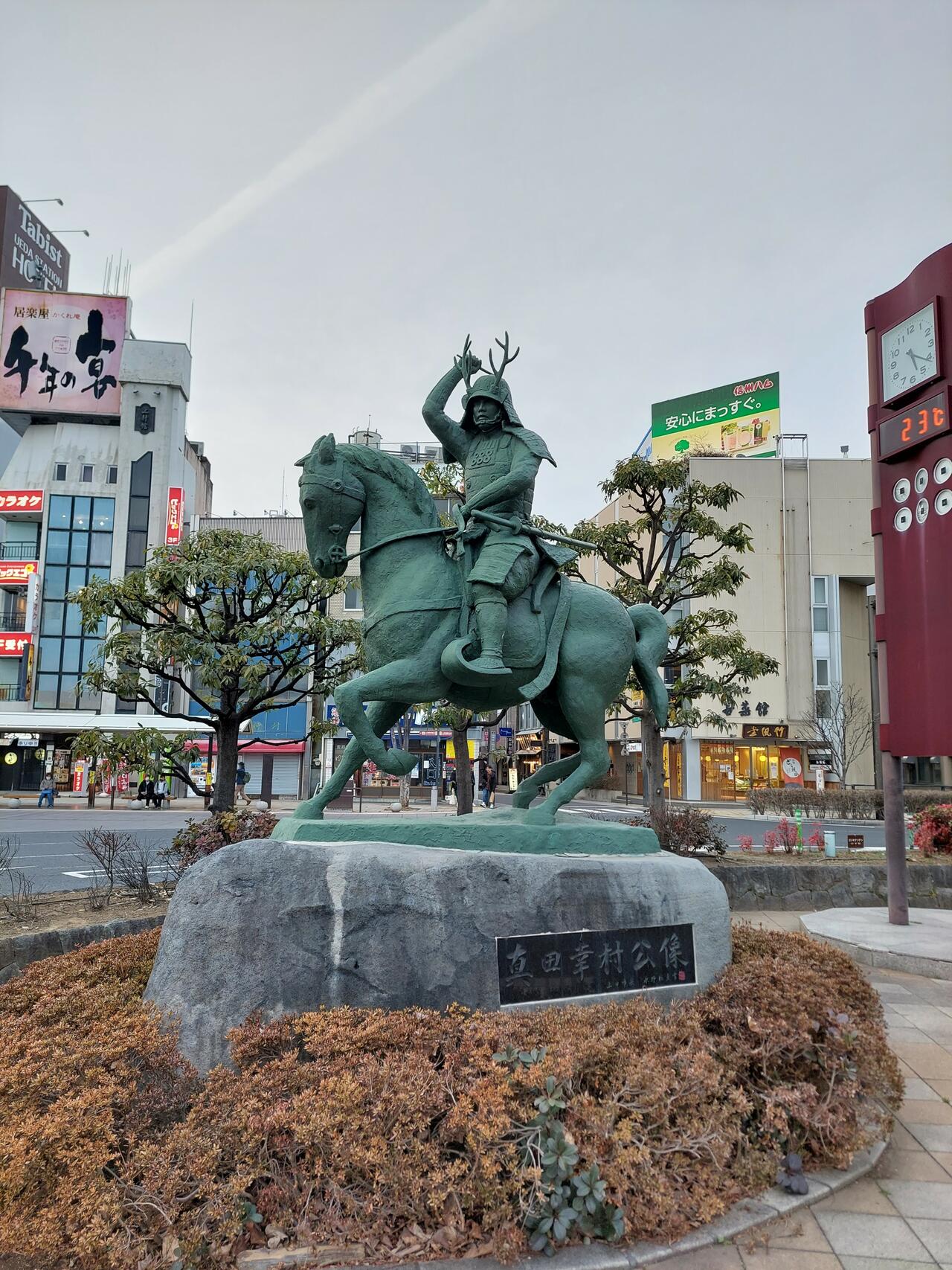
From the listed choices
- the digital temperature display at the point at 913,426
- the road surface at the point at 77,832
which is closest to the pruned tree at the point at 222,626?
the road surface at the point at 77,832

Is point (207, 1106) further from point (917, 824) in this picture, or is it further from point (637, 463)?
point (917, 824)

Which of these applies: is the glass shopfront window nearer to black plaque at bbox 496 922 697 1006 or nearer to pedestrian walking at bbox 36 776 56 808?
pedestrian walking at bbox 36 776 56 808

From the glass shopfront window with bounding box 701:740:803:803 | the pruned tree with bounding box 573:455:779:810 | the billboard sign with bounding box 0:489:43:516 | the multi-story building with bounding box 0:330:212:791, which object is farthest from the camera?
the glass shopfront window with bounding box 701:740:803:803

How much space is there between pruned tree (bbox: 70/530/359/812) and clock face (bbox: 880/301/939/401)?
6952 millimetres

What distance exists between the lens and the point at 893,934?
27.6 ft

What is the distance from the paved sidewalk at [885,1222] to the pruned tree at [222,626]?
754 centimetres

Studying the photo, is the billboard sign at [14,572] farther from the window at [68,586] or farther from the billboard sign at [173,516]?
the billboard sign at [173,516]

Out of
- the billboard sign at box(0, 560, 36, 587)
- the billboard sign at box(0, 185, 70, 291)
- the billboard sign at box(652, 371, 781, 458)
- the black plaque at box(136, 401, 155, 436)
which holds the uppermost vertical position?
the billboard sign at box(0, 185, 70, 291)

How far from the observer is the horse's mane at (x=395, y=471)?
5.12 meters

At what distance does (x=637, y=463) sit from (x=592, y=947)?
31.7 ft

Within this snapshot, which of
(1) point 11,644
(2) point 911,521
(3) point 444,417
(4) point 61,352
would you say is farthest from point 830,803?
(4) point 61,352

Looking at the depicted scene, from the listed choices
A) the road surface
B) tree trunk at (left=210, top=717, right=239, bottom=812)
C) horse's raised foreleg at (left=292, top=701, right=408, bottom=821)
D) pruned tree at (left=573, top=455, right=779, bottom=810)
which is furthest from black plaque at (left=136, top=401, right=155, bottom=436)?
horse's raised foreleg at (left=292, top=701, right=408, bottom=821)

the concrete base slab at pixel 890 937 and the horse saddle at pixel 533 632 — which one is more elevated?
the horse saddle at pixel 533 632

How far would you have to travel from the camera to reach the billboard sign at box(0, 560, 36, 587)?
114 ft
